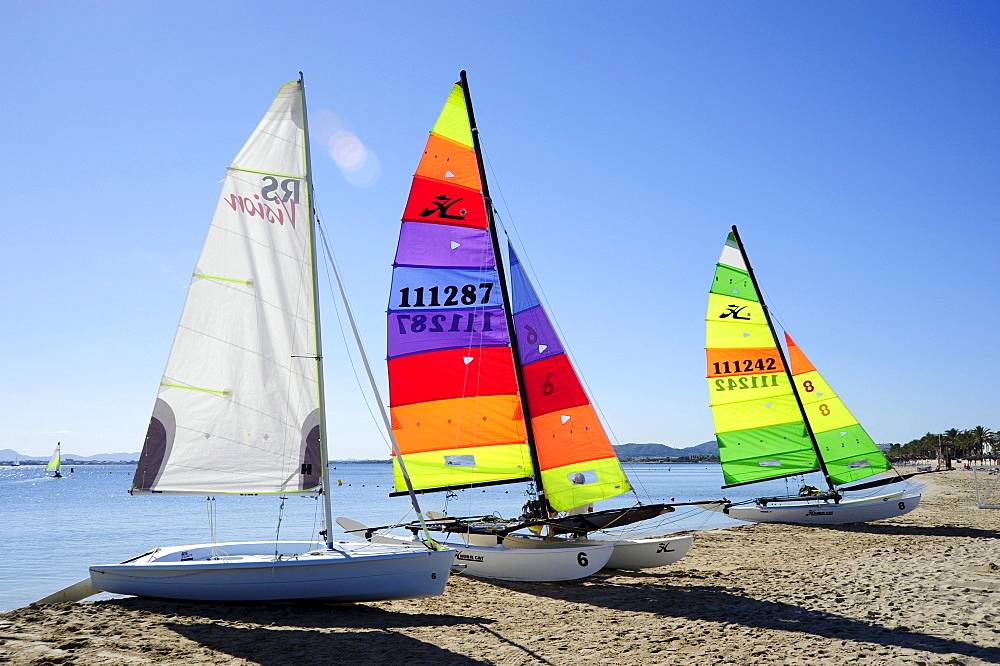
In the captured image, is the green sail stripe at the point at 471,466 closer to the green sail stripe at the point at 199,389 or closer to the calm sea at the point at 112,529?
→ the calm sea at the point at 112,529

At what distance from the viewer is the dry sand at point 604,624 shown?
322 inches

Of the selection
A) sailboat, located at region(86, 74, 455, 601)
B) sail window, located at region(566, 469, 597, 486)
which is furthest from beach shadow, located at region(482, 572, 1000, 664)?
sailboat, located at region(86, 74, 455, 601)

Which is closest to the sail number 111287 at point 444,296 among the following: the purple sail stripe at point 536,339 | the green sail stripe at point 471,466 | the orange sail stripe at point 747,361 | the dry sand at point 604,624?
the purple sail stripe at point 536,339

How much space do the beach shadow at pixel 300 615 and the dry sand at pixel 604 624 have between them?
30mm

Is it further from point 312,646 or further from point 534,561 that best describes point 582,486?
point 312,646

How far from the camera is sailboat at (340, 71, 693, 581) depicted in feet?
45.4

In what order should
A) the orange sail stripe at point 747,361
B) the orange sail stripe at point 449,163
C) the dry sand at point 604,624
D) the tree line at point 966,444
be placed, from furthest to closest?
the tree line at point 966,444, the orange sail stripe at point 747,361, the orange sail stripe at point 449,163, the dry sand at point 604,624

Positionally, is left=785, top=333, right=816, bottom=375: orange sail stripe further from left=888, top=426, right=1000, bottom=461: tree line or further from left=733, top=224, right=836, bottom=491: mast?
left=888, top=426, right=1000, bottom=461: tree line

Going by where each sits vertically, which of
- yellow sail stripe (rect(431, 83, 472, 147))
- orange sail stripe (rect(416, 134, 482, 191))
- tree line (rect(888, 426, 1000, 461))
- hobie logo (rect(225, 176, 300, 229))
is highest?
yellow sail stripe (rect(431, 83, 472, 147))

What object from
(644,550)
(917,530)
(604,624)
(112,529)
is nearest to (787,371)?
(917,530)

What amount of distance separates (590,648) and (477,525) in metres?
6.20

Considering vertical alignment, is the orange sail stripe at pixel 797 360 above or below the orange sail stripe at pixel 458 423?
above

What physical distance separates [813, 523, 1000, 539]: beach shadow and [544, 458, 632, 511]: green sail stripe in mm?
9863

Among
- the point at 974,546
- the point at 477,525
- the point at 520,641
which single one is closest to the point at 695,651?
the point at 520,641
